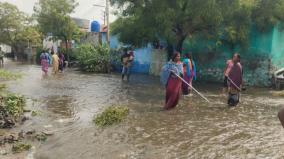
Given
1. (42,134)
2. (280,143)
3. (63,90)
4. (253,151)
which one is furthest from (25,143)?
(63,90)

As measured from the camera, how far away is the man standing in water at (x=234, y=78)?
1195 centimetres

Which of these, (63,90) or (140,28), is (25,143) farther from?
(140,28)

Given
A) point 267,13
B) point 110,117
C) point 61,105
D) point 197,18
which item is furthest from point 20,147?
point 267,13

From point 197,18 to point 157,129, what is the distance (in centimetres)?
911

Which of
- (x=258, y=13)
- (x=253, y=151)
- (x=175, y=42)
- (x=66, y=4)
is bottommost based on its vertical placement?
(x=253, y=151)

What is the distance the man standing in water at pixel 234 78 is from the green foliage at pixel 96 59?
15350mm

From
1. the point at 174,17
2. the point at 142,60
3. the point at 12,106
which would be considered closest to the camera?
the point at 12,106

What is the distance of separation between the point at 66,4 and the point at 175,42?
863 inches

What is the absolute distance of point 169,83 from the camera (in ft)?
37.3

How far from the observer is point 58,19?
1489 inches

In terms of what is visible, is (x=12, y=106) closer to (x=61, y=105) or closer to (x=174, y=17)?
(x=61, y=105)

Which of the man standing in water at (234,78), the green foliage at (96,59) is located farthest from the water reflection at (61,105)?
the green foliage at (96,59)

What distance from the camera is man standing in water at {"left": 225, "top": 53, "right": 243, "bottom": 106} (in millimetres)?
11945

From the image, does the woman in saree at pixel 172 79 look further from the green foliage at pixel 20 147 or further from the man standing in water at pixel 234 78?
the green foliage at pixel 20 147
